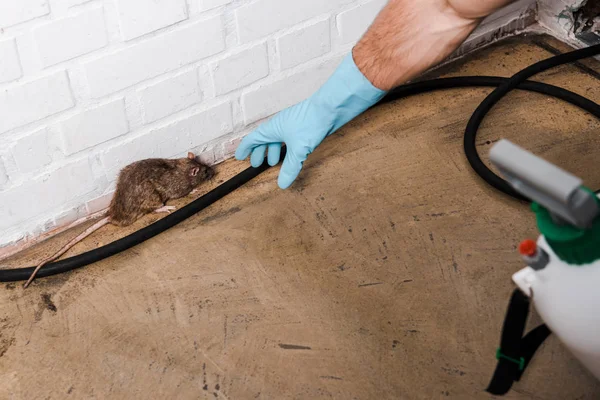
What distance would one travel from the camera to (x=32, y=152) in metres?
1.82

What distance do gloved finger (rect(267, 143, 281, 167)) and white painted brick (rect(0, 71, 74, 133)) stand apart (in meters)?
0.58

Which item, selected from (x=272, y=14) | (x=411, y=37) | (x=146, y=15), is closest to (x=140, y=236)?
(x=146, y=15)

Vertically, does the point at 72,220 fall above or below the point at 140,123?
below

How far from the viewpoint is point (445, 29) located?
1.56 m

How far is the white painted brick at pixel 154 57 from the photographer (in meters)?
1.80

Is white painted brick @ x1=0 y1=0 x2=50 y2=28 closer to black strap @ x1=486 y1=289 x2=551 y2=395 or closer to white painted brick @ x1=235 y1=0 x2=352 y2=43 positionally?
white painted brick @ x1=235 y1=0 x2=352 y2=43

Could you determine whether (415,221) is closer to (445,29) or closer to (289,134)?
(289,134)

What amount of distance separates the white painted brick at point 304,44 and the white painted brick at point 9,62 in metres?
0.74

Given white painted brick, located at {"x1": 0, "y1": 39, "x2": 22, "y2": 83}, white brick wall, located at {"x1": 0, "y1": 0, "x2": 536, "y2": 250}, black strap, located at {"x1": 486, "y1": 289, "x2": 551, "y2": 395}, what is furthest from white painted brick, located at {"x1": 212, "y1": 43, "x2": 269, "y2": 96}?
black strap, located at {"x1": 486, "y1": 289, "x2": 551, "y2": 395}

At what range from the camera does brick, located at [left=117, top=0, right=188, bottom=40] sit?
1749 millimetres

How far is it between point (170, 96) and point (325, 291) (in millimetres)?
698

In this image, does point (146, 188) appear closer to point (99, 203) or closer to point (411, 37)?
point (99, 203)

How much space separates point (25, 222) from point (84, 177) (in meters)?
0.20

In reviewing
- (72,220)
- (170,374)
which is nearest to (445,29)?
(170,374)
